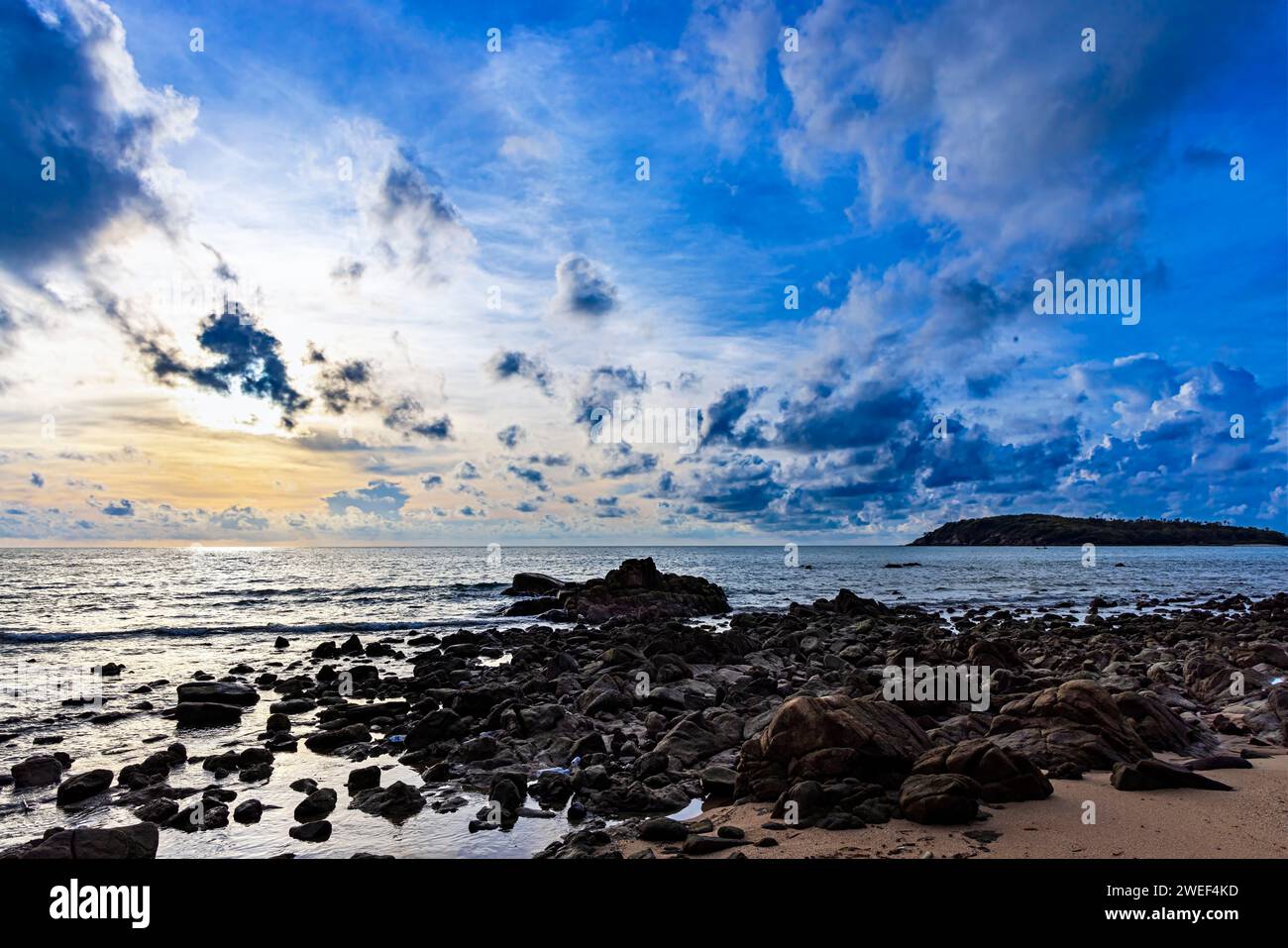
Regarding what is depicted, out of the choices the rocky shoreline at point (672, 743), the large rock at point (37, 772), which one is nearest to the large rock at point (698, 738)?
the rocky shoreline at point (672, 743)

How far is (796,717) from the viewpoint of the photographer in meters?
11.2

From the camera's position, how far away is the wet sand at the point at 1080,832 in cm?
817

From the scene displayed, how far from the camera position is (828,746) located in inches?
426

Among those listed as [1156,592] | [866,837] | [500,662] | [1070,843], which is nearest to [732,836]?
[866,837]

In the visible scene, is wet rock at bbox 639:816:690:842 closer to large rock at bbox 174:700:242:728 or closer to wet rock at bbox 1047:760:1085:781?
wet rock at bbox 1047:760:1085:781

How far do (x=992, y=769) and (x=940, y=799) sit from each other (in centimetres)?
157

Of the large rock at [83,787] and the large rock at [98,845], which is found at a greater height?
the large rock at [98,845]

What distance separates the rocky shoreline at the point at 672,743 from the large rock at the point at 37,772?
0.14 feet

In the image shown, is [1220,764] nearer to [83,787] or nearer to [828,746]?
[828,746]

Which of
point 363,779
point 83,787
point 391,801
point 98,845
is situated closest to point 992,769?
point 391,801

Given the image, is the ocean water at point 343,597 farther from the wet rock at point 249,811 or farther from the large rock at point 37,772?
the wet rock at point 249,811
